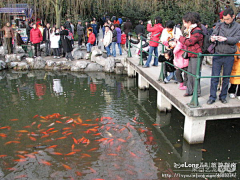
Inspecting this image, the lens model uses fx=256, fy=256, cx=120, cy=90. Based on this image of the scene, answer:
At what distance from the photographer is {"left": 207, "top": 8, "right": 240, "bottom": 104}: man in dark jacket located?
4698 millimetres

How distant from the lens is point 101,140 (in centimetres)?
553

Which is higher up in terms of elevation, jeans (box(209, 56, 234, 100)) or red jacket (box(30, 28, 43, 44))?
red jacket (box(30, 28, 43, 44))

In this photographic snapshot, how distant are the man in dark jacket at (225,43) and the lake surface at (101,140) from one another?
1.19 m

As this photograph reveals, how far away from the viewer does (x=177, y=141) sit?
18.3 feet

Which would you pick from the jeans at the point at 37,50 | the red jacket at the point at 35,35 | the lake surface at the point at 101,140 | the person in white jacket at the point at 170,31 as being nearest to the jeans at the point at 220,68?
the lake surface at the point at 101,140

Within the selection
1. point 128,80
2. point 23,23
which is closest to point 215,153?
point 128,80

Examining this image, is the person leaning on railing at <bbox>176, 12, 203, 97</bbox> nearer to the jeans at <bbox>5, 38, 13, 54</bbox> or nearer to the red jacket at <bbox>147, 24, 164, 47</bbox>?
the red jacket at <bbox>147, 24, 164, 47</bbox>

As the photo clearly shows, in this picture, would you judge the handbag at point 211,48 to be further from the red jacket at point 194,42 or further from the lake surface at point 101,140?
the lake surface at point 101,140

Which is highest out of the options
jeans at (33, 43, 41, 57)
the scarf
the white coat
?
the scarf

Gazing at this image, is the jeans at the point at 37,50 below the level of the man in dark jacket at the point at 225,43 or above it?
below

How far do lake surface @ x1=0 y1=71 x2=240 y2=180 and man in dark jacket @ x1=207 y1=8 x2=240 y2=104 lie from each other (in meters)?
1.19

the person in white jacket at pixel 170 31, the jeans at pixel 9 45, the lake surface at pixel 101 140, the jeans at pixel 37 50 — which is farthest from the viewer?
the jeans at pixel 37 50

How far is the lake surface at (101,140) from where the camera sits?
455 cm

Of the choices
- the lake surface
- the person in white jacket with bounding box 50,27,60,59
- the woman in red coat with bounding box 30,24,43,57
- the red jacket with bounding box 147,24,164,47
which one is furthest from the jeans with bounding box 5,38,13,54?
the red jacket with bounding box 147,24,164,47
